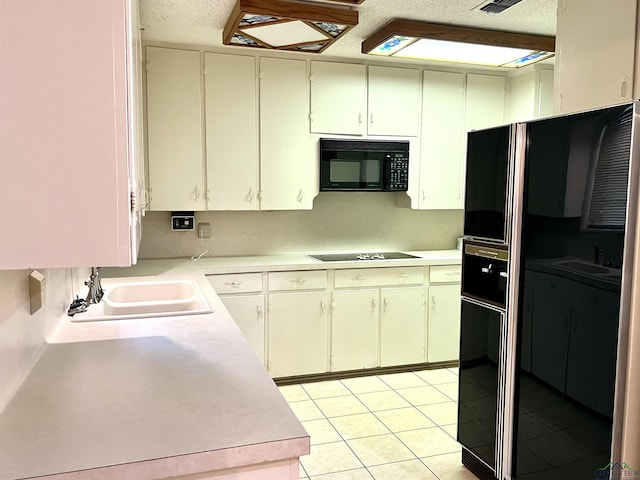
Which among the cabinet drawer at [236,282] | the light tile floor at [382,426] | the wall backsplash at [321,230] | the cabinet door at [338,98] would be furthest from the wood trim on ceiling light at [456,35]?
the light tile floor at [382,426]

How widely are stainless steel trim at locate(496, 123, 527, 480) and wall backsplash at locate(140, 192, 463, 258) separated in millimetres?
2262

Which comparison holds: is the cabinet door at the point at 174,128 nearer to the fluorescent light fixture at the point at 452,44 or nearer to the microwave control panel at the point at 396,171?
the fluorescent light fixture at the point at 452,44

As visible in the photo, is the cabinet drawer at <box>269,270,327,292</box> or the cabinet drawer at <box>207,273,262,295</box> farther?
the cabinet drawer at <box>269,270,327,292</box>

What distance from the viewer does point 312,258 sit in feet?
13.0

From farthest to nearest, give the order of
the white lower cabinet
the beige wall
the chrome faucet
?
1. the white lower cabinet
2. the chrome faucet
3. the beige wall

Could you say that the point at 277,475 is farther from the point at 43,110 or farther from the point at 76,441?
the point at 43,110

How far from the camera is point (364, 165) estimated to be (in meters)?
3.99

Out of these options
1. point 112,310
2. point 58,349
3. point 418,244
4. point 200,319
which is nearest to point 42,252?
point 58,349

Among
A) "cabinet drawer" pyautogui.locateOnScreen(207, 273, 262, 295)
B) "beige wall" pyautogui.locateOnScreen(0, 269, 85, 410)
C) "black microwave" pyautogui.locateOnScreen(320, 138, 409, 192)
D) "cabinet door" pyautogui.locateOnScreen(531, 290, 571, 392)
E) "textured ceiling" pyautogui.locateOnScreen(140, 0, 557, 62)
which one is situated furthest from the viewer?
"black microwave" pyautogui.locateOnScreen(320, 138, 409, 192)

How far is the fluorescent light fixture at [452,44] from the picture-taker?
3.08 meters

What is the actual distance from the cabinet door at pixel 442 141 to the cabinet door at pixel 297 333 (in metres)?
1.31

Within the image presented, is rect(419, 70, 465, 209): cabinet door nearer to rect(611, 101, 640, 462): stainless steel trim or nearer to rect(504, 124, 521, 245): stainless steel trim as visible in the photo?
rect(504, 124, 521, 245): stainless steel trim

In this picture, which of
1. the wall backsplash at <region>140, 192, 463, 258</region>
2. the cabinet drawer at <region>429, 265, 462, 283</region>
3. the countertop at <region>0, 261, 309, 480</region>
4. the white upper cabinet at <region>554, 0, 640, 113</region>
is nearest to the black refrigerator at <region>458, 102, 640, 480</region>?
the white upper cabinet at <region>554, 0, 640, 113</region>

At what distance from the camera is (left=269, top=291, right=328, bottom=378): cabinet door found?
3.67m
